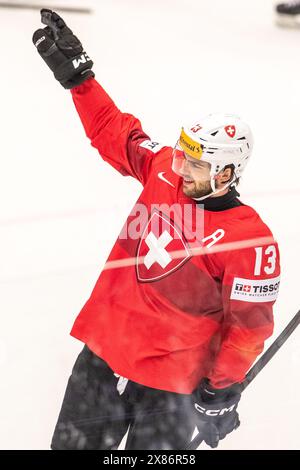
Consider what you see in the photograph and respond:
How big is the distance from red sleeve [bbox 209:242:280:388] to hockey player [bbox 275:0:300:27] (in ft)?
10.2

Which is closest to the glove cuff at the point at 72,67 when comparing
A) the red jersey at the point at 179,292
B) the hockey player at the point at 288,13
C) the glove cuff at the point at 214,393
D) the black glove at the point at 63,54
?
the black glove at the point at 63,54

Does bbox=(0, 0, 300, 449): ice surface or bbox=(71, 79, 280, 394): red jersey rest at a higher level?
bbox=(71, 79, 280, 394): red jersey

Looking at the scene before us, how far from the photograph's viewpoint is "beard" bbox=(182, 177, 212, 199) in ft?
5.19

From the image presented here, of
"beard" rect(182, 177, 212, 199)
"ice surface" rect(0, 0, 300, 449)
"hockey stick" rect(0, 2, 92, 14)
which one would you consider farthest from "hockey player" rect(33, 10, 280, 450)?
"hockey stick" rect(0, 2, 92, 14)

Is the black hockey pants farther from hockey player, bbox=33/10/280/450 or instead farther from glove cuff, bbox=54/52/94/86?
glove cuff, bbox=54/52/94/86

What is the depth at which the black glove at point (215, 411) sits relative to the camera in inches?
63.2

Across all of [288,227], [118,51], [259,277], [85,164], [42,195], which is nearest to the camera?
[259,277]

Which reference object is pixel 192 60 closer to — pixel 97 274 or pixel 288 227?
pixel 288 227

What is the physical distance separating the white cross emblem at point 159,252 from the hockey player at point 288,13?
3.08 m

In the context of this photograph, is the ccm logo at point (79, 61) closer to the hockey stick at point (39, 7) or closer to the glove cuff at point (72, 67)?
the glove cuff at point (72, 67)

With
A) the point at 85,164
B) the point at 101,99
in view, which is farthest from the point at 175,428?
the point at 85,164

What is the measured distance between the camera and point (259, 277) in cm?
155

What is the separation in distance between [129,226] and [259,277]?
1.08 feet

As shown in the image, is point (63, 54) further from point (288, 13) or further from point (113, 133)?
point (288, 13)
